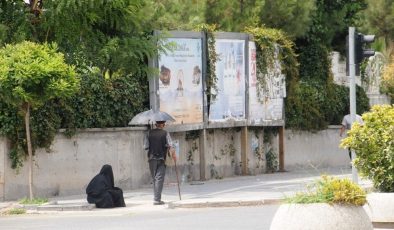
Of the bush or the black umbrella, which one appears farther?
the black umbrella

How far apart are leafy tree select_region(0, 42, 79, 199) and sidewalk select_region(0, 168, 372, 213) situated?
2.18m

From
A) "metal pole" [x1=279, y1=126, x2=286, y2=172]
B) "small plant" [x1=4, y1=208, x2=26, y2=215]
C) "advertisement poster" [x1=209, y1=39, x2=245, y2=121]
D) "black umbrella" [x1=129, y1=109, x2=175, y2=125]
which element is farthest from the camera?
"metal pole" [x1=279, y1=126, x2=286, y2=172]

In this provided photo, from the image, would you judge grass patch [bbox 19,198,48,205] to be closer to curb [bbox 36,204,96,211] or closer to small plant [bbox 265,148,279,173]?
curb [bbox 36,204,96,211]

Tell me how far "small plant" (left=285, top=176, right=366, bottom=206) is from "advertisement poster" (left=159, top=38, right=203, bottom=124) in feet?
44.7

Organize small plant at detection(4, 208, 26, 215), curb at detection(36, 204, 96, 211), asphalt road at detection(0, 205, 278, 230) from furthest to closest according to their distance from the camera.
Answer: curb at detection(36, 204, 96, 211)
small plant at detection(4, 208, 26, 215)
asphalt road at detection(0, 205, 278, 230)

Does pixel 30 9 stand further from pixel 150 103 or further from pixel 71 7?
pixel 150 103

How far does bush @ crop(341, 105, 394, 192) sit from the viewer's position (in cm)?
1484

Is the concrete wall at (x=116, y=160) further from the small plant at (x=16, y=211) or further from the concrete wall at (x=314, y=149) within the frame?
the small plant at (x=16, y=211)

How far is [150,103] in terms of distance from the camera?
25.9 metres

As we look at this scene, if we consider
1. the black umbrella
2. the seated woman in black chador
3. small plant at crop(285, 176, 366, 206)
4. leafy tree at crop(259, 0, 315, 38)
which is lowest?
the seated woman in black chador

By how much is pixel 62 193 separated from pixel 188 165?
4639mm

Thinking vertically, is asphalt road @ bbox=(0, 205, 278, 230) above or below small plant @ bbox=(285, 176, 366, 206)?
below

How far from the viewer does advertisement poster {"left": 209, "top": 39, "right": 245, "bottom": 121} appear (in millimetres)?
28292

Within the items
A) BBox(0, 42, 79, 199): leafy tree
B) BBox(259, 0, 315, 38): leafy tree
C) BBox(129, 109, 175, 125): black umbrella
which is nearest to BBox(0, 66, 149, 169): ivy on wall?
BBox(0, 42, 79, 199): leafy tree
